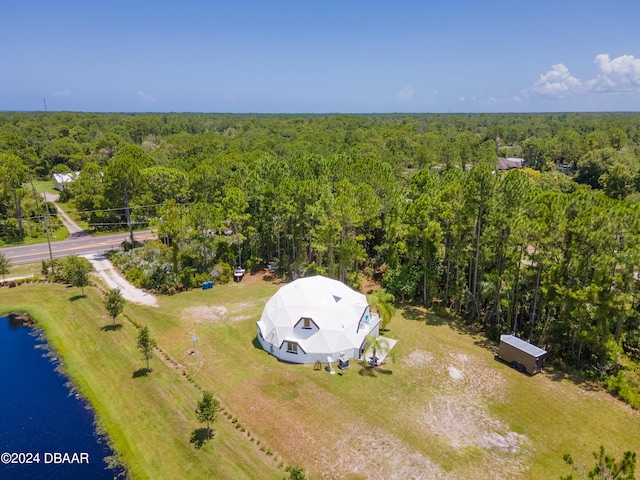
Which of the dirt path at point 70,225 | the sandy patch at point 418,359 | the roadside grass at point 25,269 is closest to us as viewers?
the sandy patch at point 418,359

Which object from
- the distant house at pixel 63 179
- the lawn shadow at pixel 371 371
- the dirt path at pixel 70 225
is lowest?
the lawn shadow at pixel 371 371

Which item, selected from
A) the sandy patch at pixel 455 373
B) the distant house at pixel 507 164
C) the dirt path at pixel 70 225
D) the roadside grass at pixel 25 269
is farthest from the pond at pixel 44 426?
the distant house at pixel 507 164

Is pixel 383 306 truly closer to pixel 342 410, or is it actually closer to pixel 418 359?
pixel 418 359

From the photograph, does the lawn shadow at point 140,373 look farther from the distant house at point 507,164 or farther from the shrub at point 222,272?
the distant house at point 507,164

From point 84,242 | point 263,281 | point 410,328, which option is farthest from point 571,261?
point 84,242

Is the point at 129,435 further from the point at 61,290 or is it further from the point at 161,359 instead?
the point at 61,290

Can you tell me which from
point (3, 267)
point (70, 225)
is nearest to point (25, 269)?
point (3, 267)
